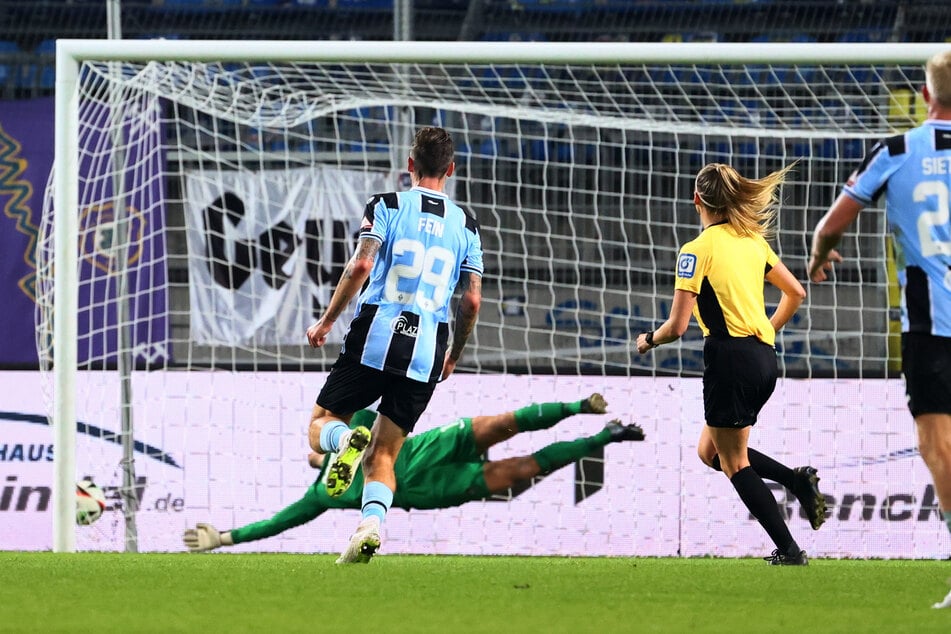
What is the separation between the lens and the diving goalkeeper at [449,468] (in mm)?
7227

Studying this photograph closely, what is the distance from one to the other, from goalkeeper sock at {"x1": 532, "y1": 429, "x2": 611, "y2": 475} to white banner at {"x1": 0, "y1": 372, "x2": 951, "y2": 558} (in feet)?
0.46

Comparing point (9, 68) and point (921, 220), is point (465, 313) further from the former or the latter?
point (9, 68)

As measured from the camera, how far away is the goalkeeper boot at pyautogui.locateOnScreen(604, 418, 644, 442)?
7043mm

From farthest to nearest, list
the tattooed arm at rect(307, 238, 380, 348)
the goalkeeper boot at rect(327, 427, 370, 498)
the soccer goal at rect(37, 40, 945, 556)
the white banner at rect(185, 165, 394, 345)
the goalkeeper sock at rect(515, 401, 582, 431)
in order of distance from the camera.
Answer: the white banner at rect(185, 165, 394, 345)
the goalkeeper sock at rect(515, 401, 582, 431)
the soccer goal at rect(37, 40, 945, 556)
the tattooed arm at rect(307, 238, 380, 348)
the goalkeeper boot at rect(327, 427, 370, 498)

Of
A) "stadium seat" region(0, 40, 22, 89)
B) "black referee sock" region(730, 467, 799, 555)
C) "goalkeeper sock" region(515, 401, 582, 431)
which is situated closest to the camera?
"black referee sock" region(730, 467, 799, 555)

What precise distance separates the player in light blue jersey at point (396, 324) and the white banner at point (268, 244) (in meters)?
3.47

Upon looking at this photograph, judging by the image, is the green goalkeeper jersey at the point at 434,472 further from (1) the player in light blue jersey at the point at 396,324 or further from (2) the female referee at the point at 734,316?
→ (2) the female referee at the point at 734,316

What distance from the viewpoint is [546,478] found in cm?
779


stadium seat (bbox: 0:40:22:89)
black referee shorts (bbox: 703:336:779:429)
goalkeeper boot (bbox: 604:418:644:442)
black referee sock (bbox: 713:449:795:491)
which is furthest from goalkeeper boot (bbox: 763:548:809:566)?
stadium seat (bbox: 0:40:22:89)

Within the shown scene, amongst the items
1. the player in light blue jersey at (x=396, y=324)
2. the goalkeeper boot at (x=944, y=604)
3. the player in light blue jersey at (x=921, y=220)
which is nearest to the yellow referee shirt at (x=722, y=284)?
the player in light blue jersey at (x=396, y=324)

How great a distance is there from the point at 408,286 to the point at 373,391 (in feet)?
1.41

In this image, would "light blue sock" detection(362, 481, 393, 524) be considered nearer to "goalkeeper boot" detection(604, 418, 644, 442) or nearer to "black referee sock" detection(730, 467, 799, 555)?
"black referee sock" detection(730, 467, 799, 555)

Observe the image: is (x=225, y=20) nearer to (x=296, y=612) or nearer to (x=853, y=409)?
(x=853, y=409)

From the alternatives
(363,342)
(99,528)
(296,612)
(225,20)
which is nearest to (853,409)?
(363,342)
